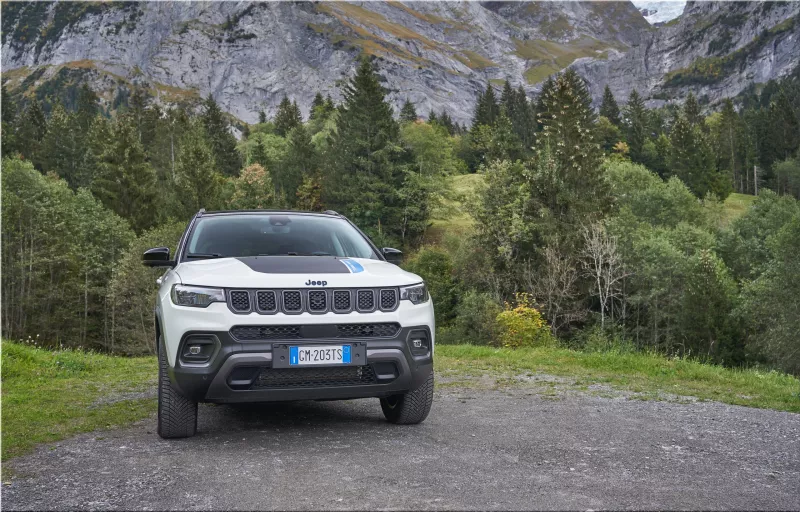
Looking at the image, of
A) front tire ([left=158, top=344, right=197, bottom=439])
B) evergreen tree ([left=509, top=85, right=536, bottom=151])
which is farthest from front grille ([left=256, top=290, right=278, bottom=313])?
evergreen tree ([left=509, top=85, right=536, bottom=151])

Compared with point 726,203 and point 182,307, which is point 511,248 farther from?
point 726,203

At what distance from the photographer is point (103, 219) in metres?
53.8

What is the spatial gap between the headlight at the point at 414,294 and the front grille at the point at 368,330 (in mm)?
297

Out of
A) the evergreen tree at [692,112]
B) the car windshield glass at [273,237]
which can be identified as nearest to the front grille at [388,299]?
the car windshield glass at [273,237]

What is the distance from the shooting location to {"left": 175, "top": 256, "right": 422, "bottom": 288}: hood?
17.7 ft

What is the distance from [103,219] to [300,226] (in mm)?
52288

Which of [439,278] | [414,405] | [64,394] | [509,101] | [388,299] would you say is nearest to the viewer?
[388,299]

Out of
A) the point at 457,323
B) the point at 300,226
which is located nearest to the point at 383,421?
the point at 300,226

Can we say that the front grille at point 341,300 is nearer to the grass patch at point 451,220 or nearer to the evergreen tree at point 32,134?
the grass patch at point 451,220

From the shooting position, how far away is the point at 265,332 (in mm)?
5262

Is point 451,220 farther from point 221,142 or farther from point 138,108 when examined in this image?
point 138,108

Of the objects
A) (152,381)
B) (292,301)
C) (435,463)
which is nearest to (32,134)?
(152,381)

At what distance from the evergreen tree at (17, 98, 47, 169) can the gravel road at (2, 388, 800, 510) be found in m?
82.3

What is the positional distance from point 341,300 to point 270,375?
2.76ft
